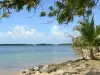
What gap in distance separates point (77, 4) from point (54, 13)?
38.6 inches

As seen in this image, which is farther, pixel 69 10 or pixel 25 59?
pixel 25 59

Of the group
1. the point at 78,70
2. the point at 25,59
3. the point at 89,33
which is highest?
the point at 89,33

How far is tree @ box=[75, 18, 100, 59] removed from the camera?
16.1m

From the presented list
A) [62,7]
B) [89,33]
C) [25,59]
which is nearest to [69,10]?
[62,7]

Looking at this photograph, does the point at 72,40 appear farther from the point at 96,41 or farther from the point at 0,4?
the point at 0,4

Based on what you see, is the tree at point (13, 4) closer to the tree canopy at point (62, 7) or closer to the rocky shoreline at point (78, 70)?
the tree canopy at point (62, 7)

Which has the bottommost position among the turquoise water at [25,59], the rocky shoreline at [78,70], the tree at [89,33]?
the turquoise water at [25,59]

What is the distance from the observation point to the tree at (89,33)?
16.1 metres

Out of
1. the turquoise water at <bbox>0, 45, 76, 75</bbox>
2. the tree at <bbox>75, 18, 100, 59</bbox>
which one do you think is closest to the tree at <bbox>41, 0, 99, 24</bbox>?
the tree at <bbox>75, 18, 100, 59</bbox>

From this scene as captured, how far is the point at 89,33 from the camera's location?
52.9 feet

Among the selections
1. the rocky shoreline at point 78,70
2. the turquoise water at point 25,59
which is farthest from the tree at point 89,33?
the turquoise water at point 25,59

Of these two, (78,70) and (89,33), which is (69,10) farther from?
(89,33)

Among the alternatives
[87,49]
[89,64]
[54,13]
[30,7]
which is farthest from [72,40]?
[30,7]

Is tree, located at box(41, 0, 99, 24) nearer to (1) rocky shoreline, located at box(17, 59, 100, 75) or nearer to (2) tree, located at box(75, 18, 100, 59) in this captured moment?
(1) rocky shoreline, located at box(17, 59, 100, 75)
